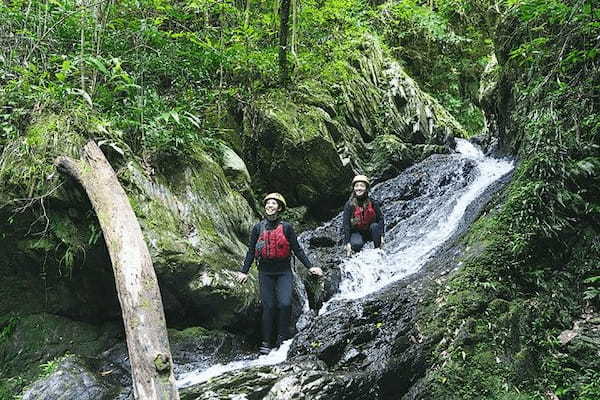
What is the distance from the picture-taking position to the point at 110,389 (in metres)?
4.88

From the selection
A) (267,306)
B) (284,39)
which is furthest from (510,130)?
(267,306)

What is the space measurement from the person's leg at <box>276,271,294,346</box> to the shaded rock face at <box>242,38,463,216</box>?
4.54m

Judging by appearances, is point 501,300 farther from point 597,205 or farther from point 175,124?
point 175,124

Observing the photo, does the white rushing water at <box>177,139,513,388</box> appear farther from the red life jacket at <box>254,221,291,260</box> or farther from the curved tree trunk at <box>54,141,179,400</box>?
the curved tree trunk at <box>54,141,179,400</box>

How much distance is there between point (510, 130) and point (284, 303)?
7234 millimetres

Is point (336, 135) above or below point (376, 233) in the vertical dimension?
above

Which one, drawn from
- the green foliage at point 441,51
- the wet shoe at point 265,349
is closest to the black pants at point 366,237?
the wet shoe at point 265,349

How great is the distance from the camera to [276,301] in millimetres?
6000

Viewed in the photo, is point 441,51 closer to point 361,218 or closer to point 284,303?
point 361,218

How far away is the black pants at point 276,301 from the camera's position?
587cm

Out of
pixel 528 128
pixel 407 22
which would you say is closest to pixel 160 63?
pixel 528 128

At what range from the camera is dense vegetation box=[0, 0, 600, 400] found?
13.8ft

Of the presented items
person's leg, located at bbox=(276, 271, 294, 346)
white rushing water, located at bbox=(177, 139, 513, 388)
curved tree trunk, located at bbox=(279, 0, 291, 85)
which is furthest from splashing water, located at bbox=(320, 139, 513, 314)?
curved tree trunk, located at bbox=(279, 0, 291, 85)

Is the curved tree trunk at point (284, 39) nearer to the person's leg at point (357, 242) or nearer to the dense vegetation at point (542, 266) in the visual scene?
the person's leg at point (357, 242)
